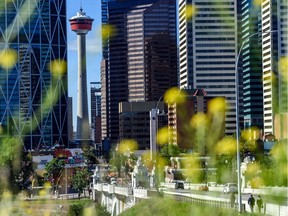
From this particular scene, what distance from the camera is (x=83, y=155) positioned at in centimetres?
3397

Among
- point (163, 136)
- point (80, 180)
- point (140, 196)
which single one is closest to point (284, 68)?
point (163, 136)

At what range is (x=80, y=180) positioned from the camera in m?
26.0

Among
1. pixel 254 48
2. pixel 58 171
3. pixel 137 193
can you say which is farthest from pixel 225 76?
pixel 58 171

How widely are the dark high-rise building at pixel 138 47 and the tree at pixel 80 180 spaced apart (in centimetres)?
188

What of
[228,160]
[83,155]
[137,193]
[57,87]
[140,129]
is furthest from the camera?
[83,155]

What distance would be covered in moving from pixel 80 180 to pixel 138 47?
43.0ft

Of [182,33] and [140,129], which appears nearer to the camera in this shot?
[182,33]

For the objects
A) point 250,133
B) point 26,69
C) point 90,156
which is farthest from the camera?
point 90,156

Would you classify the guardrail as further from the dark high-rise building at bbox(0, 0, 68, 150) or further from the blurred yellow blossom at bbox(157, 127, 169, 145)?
the dark high-rise building at bbox(0, 0, 68, 150)

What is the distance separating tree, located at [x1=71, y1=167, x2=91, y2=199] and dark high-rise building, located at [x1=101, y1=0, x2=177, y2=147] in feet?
6.16

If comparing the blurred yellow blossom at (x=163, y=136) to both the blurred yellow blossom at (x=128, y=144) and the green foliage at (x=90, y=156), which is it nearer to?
the blurred yellow blossom at (x=128, y=144)

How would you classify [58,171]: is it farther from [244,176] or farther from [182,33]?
[182,33]

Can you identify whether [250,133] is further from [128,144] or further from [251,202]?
[251,202]

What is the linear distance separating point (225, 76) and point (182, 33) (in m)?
0.99
